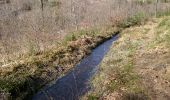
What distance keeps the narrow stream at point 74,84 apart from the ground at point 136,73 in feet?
1.62

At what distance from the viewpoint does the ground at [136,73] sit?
12125mm

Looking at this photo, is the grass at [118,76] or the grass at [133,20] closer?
the grass at [118,76]

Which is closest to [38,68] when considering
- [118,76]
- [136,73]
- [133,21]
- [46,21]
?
[118,76]

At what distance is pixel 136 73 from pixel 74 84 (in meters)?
3.02

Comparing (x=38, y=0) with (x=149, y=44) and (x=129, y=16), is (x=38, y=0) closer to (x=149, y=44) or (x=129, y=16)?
(x=129, y=16)

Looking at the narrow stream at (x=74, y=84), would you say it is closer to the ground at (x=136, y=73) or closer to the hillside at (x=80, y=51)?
the hillside at (x=80, y=51)

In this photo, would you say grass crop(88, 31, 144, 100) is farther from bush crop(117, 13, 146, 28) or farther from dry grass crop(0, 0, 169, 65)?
bush crop(117, 13, 146, 28)

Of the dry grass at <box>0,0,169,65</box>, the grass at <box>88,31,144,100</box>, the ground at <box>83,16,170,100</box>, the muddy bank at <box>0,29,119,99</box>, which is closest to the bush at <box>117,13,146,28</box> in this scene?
the dry grass at <box>0,0,169,65</box>

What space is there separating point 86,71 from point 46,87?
3014 millimetres

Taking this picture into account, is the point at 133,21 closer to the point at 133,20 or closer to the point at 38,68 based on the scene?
the point at 133,20

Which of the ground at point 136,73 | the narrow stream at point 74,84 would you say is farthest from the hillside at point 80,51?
the narrow stream at point 74,84

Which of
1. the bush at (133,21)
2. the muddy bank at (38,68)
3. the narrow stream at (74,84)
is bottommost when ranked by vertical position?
the narrow stream at (74,84)

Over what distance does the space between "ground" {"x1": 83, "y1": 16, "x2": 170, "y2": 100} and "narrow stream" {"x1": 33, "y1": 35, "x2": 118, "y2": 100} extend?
49cm

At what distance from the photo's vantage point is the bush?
2952 cm
